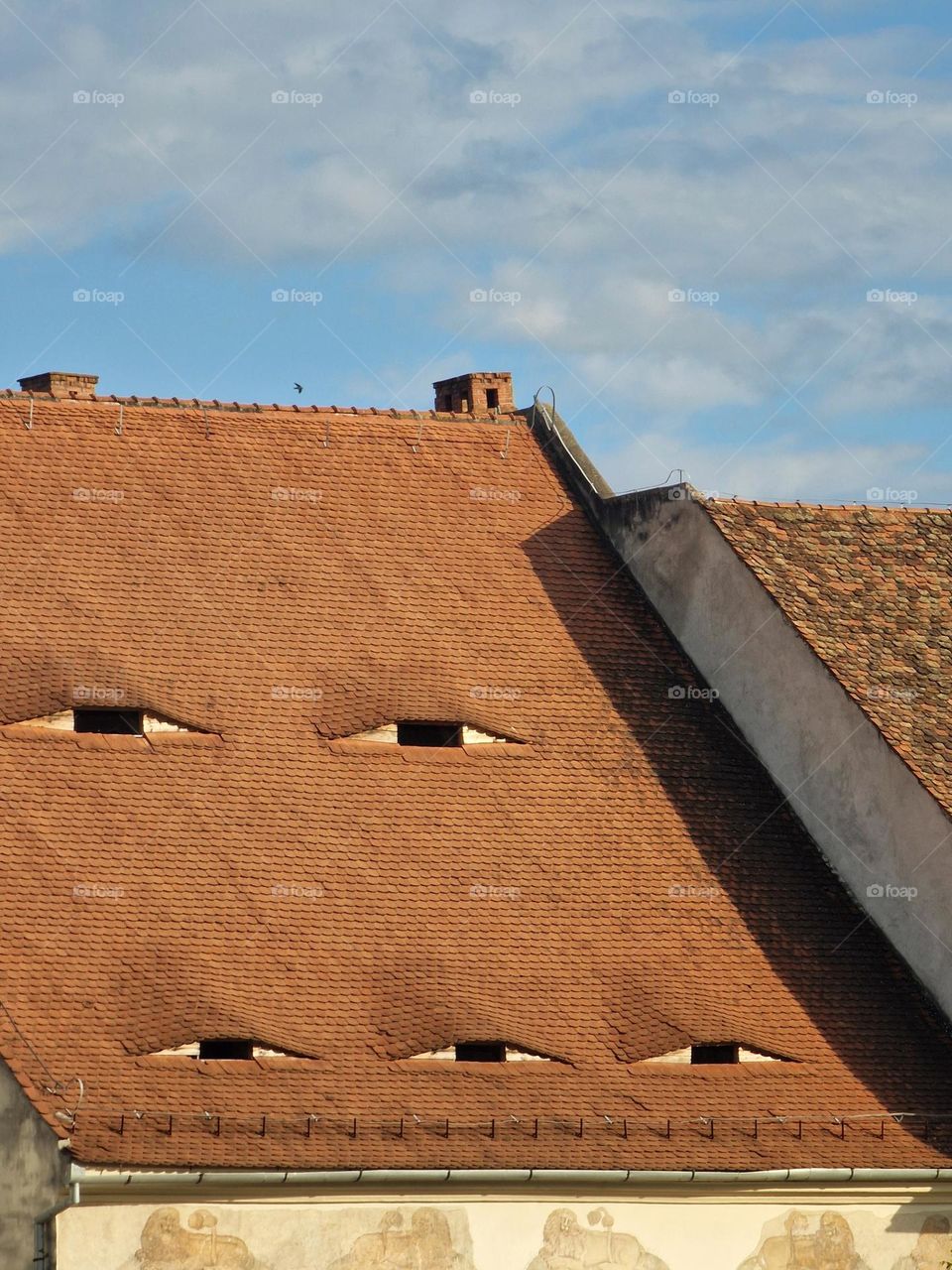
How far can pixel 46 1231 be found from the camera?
21484 millimetres

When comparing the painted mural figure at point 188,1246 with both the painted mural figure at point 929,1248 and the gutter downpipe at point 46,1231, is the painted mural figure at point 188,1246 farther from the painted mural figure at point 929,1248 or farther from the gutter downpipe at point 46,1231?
the painted mural figure at point 929,1248

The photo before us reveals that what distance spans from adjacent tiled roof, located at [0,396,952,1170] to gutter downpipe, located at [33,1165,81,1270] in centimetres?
47

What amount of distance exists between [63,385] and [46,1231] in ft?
38.5

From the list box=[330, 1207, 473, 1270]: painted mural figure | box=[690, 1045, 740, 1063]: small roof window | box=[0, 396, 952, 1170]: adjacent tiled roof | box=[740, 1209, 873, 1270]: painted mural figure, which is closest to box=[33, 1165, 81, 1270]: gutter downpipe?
box=[0, 396, 952, 1170]: adjacent tiled roof

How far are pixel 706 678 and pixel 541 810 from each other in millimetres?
3608

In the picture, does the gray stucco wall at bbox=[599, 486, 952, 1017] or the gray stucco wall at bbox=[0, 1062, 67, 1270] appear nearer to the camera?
the gray stucco wall at bbox=[0, 1062, 67, 1270]

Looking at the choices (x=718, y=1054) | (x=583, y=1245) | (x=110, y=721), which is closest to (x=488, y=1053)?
(x=583, y=1245)

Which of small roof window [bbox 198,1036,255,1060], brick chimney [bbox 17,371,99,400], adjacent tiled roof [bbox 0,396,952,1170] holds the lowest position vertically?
small roof window [bbox 198,1036,255,1060]

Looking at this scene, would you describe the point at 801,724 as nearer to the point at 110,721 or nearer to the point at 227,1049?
the point at 110,721

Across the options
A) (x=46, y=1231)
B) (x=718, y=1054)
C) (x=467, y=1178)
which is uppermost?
(x=718, y=1054)

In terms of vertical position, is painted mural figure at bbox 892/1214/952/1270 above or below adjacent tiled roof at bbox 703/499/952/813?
below

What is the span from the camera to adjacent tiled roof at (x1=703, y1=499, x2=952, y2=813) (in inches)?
1029

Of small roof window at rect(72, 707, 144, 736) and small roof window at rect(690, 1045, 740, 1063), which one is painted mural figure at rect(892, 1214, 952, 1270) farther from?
small roof window at rect(72, 707, 144, 736)

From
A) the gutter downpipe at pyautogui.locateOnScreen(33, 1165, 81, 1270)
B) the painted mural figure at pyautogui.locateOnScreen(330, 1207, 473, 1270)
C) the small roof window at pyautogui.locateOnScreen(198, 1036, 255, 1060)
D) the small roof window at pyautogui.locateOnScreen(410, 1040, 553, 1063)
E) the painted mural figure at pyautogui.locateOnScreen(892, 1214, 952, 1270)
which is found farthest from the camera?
the painted mural figure at pyautogui.locateOnScreen(892, 1214, 952, 1270)
